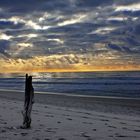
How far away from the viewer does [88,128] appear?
1399 centimetres

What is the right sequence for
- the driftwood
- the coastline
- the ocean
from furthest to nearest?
1. the ocean
2. the coastline
3. the driftwood

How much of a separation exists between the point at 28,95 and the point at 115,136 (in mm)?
3883

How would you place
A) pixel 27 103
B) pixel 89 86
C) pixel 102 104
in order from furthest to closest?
pixel 89 86, pixel 102 104, pixel 27 103

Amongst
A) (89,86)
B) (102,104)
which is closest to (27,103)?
(102,104)

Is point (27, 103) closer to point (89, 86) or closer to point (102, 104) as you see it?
point (102, 104)

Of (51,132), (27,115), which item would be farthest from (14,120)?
(51,132)

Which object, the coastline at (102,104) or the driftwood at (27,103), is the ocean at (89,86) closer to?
the coastline at (102,104)

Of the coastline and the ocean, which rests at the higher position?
the coastline

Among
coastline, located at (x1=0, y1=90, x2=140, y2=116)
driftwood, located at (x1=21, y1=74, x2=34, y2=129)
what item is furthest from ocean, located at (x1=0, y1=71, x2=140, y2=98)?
driftwood, located at (x1=21, y1=74, x2=34, y2=129)

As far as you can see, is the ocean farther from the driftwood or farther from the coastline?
the driftwood

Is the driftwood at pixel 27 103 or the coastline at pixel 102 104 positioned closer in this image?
the driftwood at pixel 27 103

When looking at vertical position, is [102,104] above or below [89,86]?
above

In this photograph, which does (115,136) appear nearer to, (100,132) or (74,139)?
(100,132)

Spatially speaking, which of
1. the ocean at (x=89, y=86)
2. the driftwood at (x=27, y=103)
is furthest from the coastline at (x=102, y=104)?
the driftwood at (x=27, y=103)
